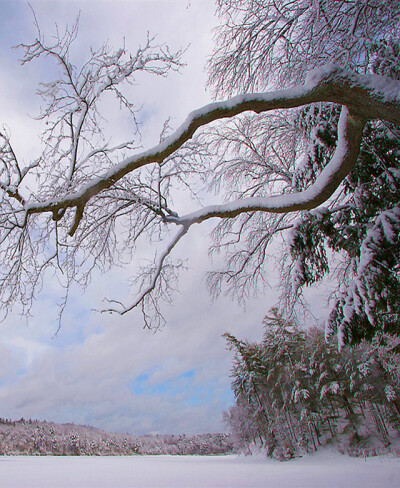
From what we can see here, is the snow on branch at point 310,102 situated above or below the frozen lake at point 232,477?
above

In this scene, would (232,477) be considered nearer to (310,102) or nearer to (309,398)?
(309,398)

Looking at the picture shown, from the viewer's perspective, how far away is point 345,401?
1008 inches

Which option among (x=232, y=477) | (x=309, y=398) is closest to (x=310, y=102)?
(x=232, y=477)

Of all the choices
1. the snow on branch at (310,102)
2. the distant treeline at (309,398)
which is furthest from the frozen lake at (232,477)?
the snow on branch at (310,102)

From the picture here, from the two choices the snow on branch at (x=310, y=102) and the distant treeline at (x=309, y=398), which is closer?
the snow on branch at (x=310, y=102)

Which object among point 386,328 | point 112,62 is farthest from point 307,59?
point 386,328

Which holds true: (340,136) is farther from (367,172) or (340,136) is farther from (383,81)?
(367,172)

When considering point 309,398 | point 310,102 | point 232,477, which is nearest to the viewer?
point 310,102

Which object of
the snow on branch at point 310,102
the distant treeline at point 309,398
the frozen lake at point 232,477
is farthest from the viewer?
the distant treeline at point 309,398

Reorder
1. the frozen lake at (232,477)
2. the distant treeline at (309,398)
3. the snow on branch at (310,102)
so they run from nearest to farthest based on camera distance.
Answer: the snow on branch at (310,102) → the frozen lake at (232,477) → the distant treeline at (309,398)

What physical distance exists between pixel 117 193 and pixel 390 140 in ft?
14.4

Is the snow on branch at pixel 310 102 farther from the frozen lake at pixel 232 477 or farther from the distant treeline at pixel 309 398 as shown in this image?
the distant treeline at pixel 309 398

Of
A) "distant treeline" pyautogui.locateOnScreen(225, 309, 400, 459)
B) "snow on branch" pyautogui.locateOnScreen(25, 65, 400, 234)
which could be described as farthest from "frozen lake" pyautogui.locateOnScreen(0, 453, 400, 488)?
"snow on branch" pyautogui.locateOnScreen(25, 65, 400, 234)

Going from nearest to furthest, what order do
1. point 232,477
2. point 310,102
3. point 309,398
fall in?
point 310,102 → point 232,477 → point 309,398
